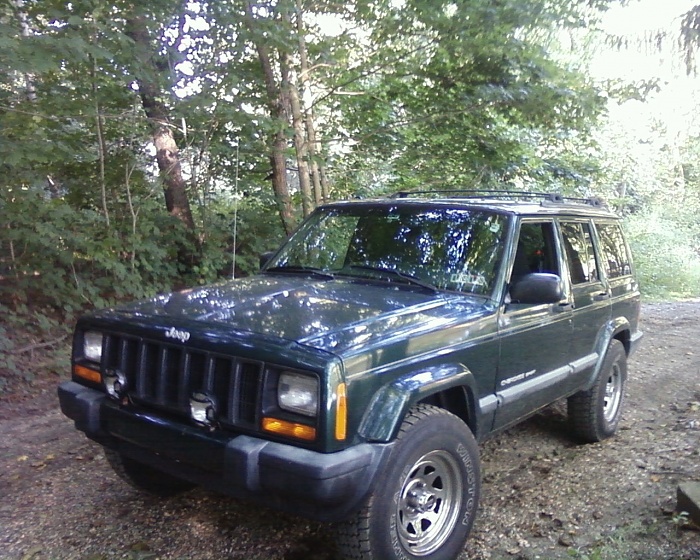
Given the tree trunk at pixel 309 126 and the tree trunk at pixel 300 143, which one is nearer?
the tree trunk at pixel 309 126

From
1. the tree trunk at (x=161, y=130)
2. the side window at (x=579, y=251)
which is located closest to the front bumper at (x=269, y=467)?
the side window at (x=579, y=251)

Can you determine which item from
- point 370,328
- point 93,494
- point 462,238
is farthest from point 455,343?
point 93,494

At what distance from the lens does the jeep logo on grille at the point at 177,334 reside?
299 centimetres

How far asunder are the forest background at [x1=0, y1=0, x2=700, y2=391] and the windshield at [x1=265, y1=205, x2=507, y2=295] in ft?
10.2

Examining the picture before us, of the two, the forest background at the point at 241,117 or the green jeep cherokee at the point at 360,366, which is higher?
the forest background at the point at 241,117

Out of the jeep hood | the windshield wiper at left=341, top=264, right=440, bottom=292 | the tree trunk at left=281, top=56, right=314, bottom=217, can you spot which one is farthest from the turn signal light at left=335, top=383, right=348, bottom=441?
the tree trunk at left=281, top=56, right=314, bottom=217

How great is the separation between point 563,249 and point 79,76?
5747 millimetres

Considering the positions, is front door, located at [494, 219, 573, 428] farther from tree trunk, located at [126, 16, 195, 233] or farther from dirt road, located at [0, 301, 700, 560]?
tree trunk, located at [126, 16, 195, 233]

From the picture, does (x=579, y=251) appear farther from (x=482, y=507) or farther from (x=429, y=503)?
(x=429, y=503)

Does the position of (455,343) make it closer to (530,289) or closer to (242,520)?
(530,289)

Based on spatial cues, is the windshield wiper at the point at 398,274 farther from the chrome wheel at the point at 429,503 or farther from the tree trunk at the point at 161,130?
the tree trunk at the point at 161,130

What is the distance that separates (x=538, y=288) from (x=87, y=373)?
2.54 metres

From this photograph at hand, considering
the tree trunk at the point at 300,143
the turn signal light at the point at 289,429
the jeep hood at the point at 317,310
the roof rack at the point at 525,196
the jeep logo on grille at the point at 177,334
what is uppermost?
the tree trunk at the point at 300,143

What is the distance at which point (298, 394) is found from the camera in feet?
8.84
